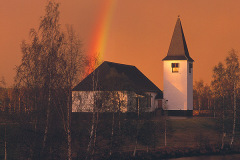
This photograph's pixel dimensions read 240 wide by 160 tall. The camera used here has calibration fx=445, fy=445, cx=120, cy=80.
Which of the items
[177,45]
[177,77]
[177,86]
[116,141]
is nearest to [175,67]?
[177,77]

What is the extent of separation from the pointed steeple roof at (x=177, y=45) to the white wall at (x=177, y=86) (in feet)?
3.78

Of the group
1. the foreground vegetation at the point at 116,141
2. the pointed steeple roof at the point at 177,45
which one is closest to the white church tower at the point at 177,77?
the pointed steeple roof at the point at 177,45

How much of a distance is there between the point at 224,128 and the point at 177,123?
14.0 meters

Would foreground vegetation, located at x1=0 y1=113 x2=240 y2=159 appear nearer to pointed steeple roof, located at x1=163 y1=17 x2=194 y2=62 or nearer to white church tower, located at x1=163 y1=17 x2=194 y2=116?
white church tower, located at x1=163 y1=17 x2=194 y2=116

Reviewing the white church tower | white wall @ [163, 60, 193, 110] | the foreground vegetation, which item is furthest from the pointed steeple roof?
the foreground vegetation

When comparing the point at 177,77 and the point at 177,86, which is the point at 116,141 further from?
the point at 177,77

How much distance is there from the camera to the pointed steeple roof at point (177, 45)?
78.6m

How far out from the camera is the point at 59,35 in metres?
30.4

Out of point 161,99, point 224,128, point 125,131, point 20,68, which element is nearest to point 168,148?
point 125,131

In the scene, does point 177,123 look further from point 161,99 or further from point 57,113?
point 57,113

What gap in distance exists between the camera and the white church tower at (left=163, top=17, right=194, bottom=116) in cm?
7756

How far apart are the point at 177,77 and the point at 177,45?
18.7ft

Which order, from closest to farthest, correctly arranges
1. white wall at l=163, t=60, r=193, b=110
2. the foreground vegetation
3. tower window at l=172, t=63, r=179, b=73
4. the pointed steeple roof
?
the foreground vegetation < white wall at l=163, t=60, r=193, b=110 < tower window at l=172, t=63, r=179, b=73 < the pointed steeple roof

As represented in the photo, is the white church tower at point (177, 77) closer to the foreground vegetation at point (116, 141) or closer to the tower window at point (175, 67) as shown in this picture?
the tower window at point (175, 67)
